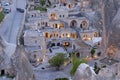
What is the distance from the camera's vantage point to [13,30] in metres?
53.8

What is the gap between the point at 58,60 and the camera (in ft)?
143

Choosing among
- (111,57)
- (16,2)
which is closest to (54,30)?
(16,2)

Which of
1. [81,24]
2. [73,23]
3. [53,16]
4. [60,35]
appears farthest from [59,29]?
[53,16]

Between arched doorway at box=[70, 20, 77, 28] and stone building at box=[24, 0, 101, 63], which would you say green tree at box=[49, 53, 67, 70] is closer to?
stone building at box=[24, 0, 101, 63]

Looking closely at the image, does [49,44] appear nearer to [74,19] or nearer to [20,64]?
[74,19]

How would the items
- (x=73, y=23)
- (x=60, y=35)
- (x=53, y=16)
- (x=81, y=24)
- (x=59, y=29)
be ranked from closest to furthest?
1. (x=60, y=35)
2. (x=59, y=29)
3. (x=81, y=24)
4. (x=73, y=23)
5. (x=53, y=16)

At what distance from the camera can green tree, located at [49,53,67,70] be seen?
4316cm

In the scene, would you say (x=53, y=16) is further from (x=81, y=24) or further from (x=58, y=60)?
(x=58, y=60)

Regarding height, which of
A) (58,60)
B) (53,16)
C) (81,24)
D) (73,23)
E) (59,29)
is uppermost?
(53,16)

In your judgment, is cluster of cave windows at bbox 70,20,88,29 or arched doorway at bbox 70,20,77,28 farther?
arched doorway at bbox 70,20,77,28

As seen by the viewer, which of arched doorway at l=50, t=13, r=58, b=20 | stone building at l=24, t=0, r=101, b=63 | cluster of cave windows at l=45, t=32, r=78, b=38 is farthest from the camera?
arched doorway at l=50, t=13, r=58, b=20

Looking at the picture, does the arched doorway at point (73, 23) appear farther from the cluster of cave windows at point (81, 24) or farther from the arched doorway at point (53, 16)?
the arched doorway at point (53, 16)

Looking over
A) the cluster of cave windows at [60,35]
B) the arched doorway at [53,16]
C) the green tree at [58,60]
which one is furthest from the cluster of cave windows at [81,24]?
the green tree at [58,60]

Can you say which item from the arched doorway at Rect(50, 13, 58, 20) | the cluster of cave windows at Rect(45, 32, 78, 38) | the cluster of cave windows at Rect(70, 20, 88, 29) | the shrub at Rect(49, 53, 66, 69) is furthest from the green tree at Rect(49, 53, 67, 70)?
the arched doorway at Rect(50, 13, 58, 20)
